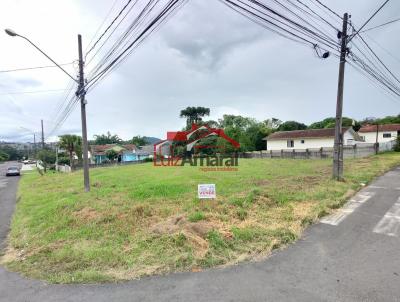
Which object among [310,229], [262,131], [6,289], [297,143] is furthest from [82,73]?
[262,131]

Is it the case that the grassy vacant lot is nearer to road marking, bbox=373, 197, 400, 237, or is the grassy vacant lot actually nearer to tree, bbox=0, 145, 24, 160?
road marking, bbox=373, 197, 400, 237

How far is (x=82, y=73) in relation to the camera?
12102mm

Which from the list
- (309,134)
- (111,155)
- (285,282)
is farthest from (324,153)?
(111,155)

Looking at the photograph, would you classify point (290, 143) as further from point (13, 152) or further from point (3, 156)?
point (13, 152)

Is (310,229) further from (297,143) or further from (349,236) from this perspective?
(297,143)

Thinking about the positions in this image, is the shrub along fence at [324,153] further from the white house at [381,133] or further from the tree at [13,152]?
the tree at [13,152]

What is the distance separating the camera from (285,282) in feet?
12.9

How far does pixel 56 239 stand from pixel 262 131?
46960 mm

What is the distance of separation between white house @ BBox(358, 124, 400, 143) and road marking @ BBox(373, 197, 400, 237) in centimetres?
3951

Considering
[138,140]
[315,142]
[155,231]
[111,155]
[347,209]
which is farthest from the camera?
[138,140]

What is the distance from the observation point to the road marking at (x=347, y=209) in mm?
6845

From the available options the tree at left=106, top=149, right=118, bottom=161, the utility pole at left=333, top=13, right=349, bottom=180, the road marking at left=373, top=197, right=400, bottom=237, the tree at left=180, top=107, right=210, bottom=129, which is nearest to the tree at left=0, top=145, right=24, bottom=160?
the tree at left=106, top=149, right=118, bottom=161

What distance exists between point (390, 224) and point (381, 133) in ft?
146

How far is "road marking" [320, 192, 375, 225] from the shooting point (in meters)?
6.84
